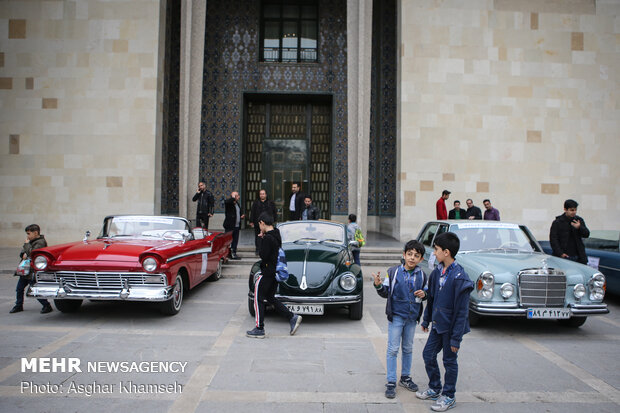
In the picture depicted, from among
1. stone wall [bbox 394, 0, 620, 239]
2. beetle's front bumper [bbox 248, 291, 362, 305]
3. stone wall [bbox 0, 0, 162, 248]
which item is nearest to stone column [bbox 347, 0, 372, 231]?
stone wall [bbox 394, 0, 620, 239]

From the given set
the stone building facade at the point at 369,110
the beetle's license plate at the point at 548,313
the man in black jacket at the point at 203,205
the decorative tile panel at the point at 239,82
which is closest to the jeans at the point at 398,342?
the beetle's license plate at the point at 548,313

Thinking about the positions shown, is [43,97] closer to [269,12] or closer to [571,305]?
[269,12]

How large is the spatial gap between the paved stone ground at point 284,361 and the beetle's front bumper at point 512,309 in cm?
37

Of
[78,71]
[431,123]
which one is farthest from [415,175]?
[78,71]

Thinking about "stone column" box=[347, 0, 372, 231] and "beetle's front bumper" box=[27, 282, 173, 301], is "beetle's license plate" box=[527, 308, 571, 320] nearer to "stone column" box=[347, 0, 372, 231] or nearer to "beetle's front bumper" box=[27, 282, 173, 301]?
"beetle's front bumper" box=[27, 282, 173, 301]

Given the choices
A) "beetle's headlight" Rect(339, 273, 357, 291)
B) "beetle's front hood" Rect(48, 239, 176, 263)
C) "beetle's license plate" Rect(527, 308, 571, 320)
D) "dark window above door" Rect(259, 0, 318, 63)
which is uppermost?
"dark window above door" Rect(259, 0, 318, 63)

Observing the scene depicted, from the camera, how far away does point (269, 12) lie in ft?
55.4

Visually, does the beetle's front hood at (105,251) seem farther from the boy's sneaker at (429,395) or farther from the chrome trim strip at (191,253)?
the boy's sneaker at (429,395)

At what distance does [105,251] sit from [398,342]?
14.6 ft

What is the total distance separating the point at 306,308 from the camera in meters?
5.77

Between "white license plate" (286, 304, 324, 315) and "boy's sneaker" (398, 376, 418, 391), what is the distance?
2.02 metres

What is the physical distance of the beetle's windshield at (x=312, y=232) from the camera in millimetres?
7386

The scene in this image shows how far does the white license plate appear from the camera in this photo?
575 cm

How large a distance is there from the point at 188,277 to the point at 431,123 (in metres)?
10.1
